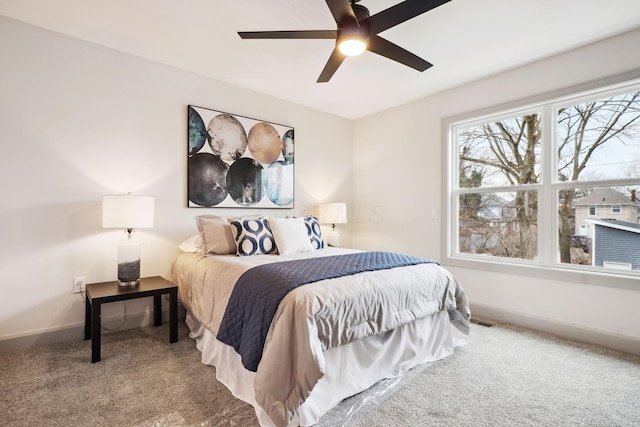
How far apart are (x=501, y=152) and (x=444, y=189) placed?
26.3 inches

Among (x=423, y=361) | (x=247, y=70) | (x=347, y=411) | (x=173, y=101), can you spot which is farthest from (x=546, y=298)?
(x=173, y=101)

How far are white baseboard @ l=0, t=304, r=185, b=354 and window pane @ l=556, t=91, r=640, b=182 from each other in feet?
13.1

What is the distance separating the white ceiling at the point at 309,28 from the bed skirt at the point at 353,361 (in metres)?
2.17

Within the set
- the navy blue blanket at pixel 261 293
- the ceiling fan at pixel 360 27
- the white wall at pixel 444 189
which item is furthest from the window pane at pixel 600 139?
the navy blue blanket at pixel 261 293

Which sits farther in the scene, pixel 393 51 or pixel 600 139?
pixel 600 139

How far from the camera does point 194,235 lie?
10.1 feet

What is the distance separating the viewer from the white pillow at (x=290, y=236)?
277cm

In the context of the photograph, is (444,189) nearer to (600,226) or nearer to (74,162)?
(600,226)

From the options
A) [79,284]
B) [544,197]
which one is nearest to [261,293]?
[79,284]

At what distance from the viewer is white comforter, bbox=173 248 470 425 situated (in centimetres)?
144

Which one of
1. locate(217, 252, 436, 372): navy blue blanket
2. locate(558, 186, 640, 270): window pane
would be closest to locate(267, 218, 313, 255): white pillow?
locate(217, 252, 436, 372): navy blue blanket

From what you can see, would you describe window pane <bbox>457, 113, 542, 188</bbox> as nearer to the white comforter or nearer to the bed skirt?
the white comforter

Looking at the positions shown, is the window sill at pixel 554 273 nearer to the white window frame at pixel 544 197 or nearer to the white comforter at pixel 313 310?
the white window frame at pixel 544 197

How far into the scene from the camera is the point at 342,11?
168 cm
